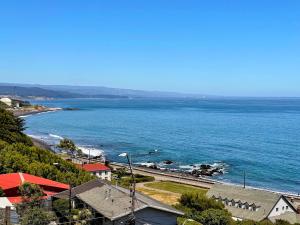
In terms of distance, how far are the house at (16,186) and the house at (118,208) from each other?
5.24 metres

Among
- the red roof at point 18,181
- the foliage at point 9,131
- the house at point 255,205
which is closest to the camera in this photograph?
Answer: the red roof at point 18,181

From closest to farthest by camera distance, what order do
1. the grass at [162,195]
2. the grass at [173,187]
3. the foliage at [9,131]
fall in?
the grass at [162,195]
the foliage at [9,131]
the grass at [173,187]

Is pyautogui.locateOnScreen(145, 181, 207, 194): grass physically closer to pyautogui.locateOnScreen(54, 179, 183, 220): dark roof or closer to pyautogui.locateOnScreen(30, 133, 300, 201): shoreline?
pyautogui.locateOnScreen(30, 133, 300, 201): shoreline

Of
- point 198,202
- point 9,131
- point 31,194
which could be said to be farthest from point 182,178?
point 31,194

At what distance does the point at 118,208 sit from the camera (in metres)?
29.9

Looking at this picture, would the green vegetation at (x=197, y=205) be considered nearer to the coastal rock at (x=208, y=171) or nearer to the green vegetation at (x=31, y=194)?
the green vegetation at (x=31, y=194)

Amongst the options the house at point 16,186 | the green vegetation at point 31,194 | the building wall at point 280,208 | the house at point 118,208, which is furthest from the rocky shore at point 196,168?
the green vegetation at point 31,194

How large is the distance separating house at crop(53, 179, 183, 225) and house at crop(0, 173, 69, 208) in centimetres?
524

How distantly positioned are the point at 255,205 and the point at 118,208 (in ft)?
79.7

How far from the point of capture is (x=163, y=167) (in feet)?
310

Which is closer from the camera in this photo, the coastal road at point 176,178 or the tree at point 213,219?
the tree at point 213,219

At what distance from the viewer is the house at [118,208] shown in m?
29.3

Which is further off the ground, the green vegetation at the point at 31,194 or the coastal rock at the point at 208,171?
the green vegetation at the point at 31,194

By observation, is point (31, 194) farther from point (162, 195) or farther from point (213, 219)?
point (162, 195)
